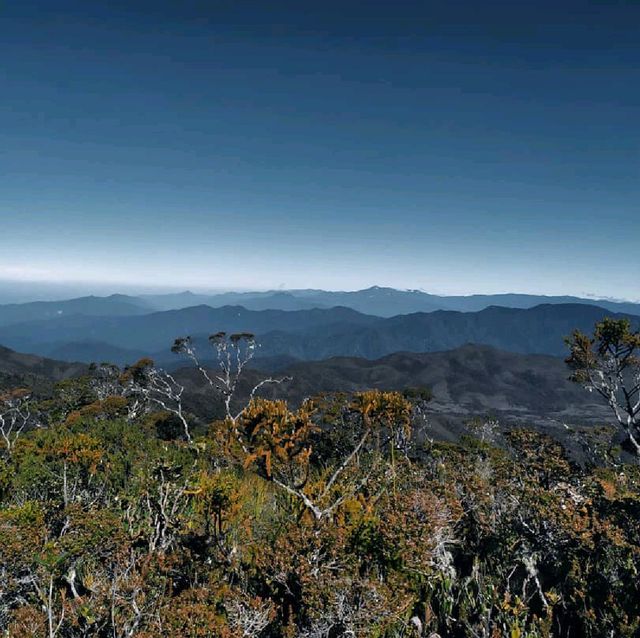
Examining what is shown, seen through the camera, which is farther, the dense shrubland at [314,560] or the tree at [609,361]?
the tree at [609,361]

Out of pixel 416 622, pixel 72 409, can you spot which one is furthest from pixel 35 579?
pixel 72 409

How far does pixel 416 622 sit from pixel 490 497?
6376mm

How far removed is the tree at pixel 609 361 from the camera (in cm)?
2000

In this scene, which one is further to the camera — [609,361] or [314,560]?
[609,361]

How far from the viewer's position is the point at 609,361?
21078mm

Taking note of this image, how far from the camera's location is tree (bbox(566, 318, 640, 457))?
2000 centimetres

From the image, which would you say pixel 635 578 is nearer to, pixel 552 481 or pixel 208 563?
pixel 552 481

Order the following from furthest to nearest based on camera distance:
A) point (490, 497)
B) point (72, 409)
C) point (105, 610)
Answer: point (72, 409) → point (490, 497) → point (105, 610)

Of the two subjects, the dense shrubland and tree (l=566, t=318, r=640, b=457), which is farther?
tree (l=566, t=318, r=640, b=457)

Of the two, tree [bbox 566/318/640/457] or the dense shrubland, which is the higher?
tree [bbox 566/318/640/457]

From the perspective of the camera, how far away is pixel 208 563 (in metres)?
10.2

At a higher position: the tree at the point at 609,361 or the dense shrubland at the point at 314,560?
the tree at the point at 609,361

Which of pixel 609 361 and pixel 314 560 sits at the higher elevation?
pixel 609 361

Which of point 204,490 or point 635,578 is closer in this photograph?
point 635,578
